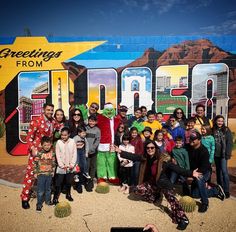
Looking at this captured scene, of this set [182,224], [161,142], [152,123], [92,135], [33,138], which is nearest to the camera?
[182,224]

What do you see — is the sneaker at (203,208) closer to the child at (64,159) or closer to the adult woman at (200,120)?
the adult woman at (200,120)

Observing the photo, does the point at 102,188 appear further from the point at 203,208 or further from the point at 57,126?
the point at 203,208

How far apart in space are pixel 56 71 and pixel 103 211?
4.39 metres

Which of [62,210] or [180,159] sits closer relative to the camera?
[62,210]

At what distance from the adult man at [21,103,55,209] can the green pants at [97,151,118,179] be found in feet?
4.36

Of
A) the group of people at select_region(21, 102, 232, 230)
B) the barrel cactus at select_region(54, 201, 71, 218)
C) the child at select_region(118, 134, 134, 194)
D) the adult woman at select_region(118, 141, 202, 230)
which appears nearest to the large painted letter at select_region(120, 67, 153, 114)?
the group of people at select_region(21, 102, 232, 230)

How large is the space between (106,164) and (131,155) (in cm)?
99

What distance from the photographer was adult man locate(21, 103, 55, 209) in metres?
4.84

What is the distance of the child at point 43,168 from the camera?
185 inches

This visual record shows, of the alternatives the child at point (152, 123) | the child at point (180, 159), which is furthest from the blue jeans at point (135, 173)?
the child at point (152, 123)

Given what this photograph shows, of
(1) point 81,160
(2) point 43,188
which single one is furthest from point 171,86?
(2) point 43,188

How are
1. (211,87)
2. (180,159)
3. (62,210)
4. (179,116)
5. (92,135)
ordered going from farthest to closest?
(211,87), (179,116), (92,135), (180,159), (62,210)

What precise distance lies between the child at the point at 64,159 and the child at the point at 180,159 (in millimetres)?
Result: 1965

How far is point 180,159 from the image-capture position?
5.06 meters
